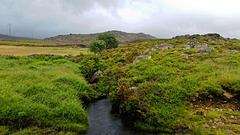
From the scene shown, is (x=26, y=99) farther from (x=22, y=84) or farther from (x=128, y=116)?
(x=128, y=116)

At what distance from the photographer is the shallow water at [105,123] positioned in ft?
30.5

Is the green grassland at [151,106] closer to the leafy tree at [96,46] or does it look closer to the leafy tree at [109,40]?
the leafy tree at [96,46]

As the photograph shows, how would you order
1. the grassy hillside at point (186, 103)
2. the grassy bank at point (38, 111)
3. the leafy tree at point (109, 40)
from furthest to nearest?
the leafy tree at point (109, 40) < the grassy bank at point (38, 111) < the grassy hillside at point (186, 103)

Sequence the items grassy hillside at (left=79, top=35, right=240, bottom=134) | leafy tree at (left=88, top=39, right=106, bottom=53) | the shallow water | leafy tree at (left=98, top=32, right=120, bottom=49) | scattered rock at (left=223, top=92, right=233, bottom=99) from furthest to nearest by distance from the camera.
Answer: leafy tree at (left=98, top=32, right=120, bottom=49)
leafy tree at (left=88, top=39, right=106, bottom=53)
scattered rock at (left=223, top=92, right=233, bottom=99)
the shallow water
grassy hillside at (left=79, top=35, right=240, bottom=134)

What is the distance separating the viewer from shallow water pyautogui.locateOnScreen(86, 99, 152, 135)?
366 inches

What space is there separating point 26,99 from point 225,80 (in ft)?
47.2

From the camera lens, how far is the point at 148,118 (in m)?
9.44

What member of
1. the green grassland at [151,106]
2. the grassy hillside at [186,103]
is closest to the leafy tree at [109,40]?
the green grassland at [151,106]

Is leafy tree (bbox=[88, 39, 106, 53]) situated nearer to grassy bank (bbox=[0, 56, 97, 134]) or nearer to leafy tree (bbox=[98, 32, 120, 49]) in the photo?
leafy tree (bbox=[98, 32, 120, 49])

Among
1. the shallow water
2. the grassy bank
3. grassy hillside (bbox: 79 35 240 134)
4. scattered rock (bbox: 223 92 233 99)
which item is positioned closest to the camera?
grassy hillside (bbox: 79 35 240 134)

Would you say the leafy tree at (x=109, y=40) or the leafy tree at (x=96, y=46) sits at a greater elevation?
the leafy tree at (x=109, y=40)

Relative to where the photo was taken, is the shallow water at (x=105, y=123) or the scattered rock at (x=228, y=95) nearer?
the shallow water at (x=105, y=123)

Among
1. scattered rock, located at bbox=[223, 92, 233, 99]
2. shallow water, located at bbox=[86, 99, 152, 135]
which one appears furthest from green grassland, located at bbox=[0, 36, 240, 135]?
shallow water, located at bbox=[86, 99, 152, 135]

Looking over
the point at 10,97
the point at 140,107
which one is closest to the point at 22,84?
the point at 10,97
